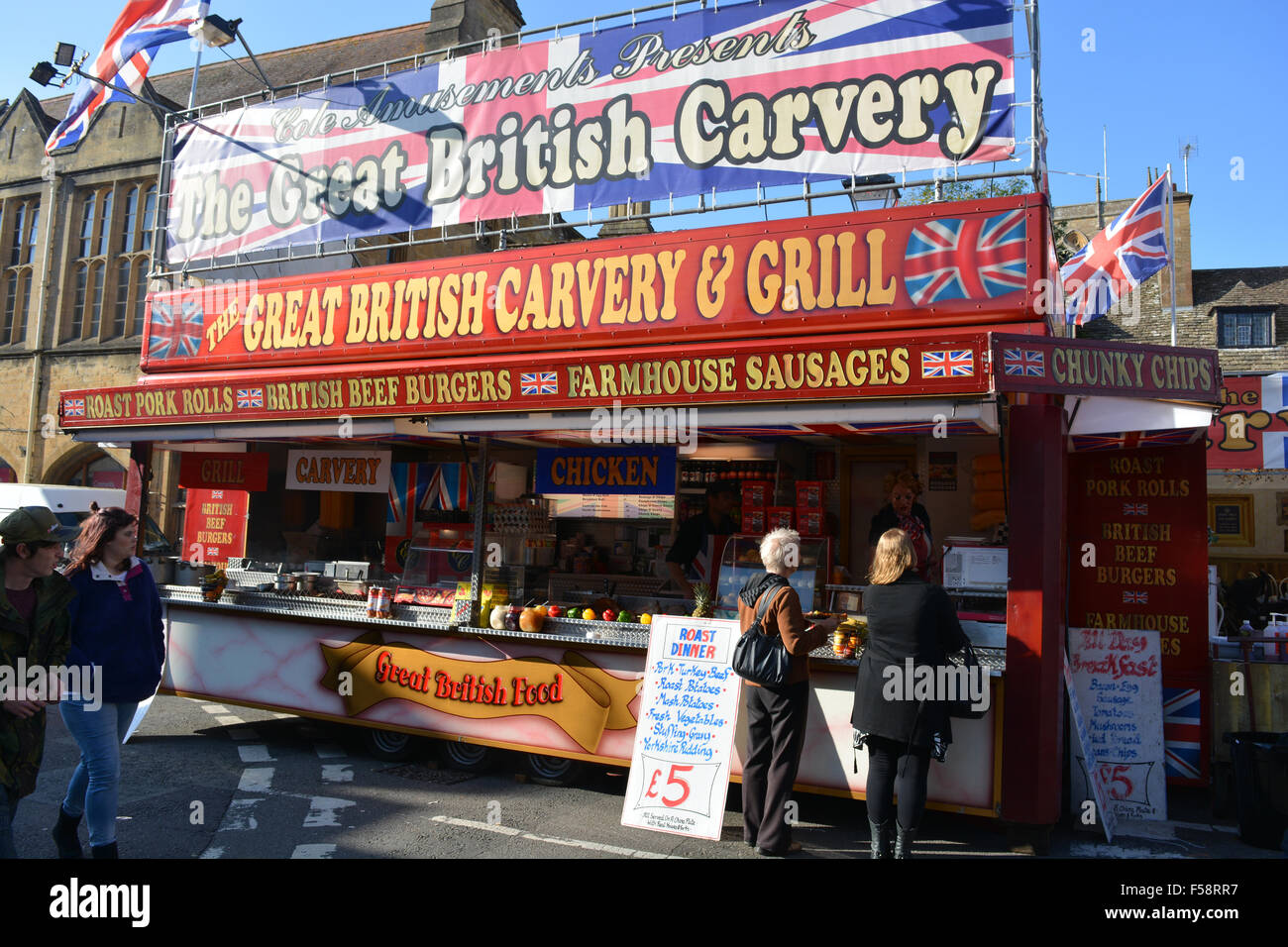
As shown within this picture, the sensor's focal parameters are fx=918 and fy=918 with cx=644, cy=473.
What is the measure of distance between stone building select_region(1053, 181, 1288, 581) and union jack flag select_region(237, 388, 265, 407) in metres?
19.9

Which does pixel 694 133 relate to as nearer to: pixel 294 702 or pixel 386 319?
pixel 386 319

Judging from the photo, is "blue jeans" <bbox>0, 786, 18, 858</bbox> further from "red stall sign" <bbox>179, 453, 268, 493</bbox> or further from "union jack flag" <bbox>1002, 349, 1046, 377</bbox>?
"red stall sign" <bbox>179, 453, 268, 493</bbox>

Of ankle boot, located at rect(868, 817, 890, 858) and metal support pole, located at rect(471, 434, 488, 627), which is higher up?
metal support pole, located at rect(471, 434, 488, 627)

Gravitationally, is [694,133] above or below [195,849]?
above

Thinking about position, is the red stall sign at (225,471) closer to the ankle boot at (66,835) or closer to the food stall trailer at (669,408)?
the food stall trailer at (669,408)

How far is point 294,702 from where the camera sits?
8055mm

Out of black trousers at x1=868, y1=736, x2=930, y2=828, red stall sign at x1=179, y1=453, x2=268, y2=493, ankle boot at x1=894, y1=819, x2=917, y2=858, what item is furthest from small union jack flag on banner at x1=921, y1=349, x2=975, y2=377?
red stall sign at x1=179, y1=453, x2=268, y2=493

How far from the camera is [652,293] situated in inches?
322

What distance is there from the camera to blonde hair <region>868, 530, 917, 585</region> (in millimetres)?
5223

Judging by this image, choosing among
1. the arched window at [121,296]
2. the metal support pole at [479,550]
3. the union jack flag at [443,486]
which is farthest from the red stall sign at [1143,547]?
the arched window at [121,296]

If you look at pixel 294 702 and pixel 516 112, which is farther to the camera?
pixel 516 112
